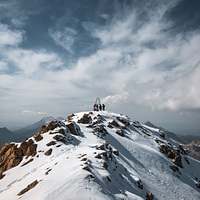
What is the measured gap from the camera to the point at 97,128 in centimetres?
4438

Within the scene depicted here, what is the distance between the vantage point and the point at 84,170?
1370cm

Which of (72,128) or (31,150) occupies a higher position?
(72,128)

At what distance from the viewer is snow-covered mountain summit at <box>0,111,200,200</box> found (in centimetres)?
1209

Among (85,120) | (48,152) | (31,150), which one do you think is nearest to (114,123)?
(85,120)

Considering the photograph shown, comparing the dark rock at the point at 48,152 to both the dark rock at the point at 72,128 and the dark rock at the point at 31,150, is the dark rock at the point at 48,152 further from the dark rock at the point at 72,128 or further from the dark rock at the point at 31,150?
the dark rock at the point at 72,128

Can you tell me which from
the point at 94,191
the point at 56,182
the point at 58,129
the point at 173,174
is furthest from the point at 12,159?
the point at 173,174

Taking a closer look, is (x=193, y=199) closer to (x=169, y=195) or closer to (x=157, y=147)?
(x=169, y=195)

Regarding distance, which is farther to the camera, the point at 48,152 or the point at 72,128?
the point at 72,128

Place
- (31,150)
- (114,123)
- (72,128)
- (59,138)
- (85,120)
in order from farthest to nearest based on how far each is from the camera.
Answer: (114,123), (85,120), (72,128), (59,138), (31,150)

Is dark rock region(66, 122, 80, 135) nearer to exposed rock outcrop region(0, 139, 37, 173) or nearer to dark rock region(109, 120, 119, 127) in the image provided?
exposed rock outcrop region(0, 139, 37, 173)

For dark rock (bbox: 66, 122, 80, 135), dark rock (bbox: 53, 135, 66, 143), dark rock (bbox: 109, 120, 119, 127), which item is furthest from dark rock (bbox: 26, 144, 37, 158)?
dark rock (bbox: 109, 120, 119, 127)

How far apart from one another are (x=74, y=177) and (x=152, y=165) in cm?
3157

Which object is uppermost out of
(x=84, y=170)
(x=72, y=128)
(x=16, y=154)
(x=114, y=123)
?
(x=114, y=123)

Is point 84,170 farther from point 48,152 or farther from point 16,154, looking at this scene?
point 16,154
